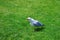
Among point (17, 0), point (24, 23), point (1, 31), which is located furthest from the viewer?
point (17, 0)

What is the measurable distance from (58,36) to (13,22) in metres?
2.01

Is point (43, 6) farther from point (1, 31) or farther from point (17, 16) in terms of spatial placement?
point (1, 31)

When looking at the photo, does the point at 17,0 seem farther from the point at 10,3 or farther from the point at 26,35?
the point at 26,35

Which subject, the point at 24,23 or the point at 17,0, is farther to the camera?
the point at 17,0

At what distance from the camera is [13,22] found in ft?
26.2

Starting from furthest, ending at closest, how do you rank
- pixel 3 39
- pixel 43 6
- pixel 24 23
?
1. pixel 43 6
2. pixel 24 23
3. pixel 3 39

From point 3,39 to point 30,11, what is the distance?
108 inches

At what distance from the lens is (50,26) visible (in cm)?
764

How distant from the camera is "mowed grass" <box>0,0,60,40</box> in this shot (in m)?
7.07

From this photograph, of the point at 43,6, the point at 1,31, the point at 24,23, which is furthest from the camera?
the point at 43,6

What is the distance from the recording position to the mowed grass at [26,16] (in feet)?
23.2

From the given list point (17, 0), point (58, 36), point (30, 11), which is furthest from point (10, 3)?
point (58, 36)

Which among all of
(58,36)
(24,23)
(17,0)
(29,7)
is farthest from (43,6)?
(58,36)

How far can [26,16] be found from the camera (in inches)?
337
